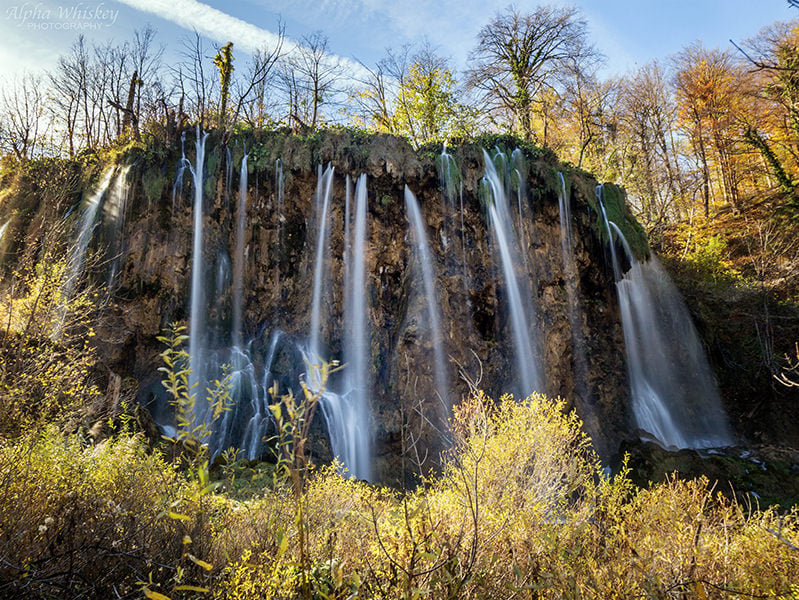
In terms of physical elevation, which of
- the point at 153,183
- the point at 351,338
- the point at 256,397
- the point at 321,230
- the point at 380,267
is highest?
the point at 153,183

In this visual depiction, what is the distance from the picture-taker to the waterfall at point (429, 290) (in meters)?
12.9

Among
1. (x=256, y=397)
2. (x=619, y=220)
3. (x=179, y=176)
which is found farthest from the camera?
(x=619, y=220)

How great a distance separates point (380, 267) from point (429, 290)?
7.20ft

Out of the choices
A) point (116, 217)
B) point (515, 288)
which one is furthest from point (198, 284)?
point (515, 288)

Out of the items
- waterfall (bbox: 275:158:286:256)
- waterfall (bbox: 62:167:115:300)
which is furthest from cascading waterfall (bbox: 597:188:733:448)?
waterfall (bbox: 62:167:115:300)

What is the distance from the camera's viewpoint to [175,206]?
1472cm

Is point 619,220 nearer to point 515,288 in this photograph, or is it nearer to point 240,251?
point 515,288

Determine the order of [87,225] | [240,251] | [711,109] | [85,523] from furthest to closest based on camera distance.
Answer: [711,109] → [240,251] → [87,225] → [85,523]

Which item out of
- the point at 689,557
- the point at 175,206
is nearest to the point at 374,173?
the point at 175,206

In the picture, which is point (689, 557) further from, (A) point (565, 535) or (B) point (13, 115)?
(B) point (13, 115)

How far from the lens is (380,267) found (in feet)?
48.4

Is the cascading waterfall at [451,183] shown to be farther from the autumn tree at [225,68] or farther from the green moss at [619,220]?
the autumn tree at [225,68]

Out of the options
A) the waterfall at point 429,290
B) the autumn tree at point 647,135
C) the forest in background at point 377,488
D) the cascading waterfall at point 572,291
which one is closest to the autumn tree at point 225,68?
the forest in background at point 377,488

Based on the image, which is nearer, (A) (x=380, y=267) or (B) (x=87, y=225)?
(B) (x=87, y=225)
